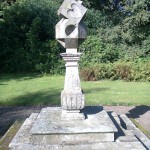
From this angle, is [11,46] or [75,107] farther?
[11,46]

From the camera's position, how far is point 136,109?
984 centimetres

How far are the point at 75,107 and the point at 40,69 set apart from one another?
13804mm

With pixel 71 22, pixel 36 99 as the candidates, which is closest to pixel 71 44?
pixel 71 22

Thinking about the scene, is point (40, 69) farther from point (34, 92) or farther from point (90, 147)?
point (90, 147)

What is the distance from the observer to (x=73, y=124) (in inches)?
228

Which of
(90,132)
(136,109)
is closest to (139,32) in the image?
(136,109)

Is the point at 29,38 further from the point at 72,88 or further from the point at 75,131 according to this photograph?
the point at 75,131

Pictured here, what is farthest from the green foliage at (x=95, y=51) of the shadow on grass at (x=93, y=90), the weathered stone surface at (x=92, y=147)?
the weathered stone surface at (x=92, y=147)

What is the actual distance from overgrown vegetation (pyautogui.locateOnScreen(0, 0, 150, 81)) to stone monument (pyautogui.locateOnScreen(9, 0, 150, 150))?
12.5m

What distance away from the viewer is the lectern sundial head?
5949mm

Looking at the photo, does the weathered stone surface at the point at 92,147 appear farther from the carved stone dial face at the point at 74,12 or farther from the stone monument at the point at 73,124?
the carved stone dial face at the point at 74,12

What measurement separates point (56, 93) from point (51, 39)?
28.8ft

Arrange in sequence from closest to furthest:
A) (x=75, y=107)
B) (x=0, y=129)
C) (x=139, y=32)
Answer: (x=75, y=107)
(x=0, y=129)
(x=139, y=32)

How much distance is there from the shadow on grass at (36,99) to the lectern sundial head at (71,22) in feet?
15.9
